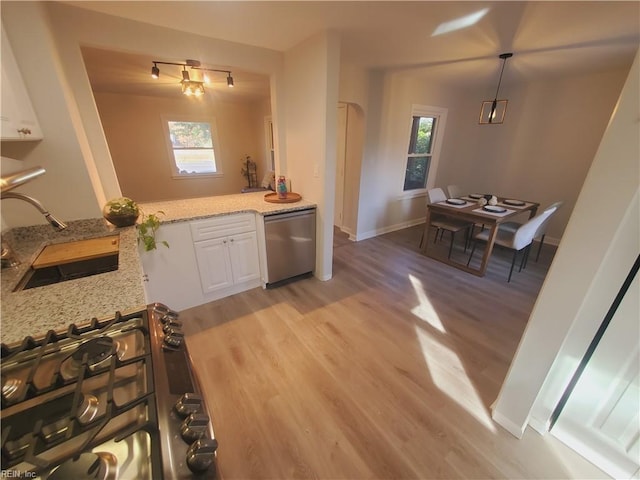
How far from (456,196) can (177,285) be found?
4303mm

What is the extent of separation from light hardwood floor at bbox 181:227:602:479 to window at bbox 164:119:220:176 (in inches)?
177

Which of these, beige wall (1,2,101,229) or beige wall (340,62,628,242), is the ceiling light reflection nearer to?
beige wall (340,62,628,242)

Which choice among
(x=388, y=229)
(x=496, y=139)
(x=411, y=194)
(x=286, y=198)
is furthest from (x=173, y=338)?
(x=496, y=139)

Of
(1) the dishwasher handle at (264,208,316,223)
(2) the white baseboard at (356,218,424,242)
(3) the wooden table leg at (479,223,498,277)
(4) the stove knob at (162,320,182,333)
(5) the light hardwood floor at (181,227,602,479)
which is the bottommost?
(5) the light hardwood floor at (181,227,602,479)

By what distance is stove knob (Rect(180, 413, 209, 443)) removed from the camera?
22.7 inches

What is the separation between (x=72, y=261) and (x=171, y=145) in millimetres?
4930

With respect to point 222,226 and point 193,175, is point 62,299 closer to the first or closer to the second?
point 222,226

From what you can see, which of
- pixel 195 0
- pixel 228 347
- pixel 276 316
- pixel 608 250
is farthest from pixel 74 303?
pixel 608 250

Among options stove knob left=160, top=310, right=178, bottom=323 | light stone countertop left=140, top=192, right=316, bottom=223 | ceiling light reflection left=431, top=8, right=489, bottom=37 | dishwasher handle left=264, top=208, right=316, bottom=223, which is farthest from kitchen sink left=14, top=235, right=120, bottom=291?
ceiling light reflection left=431, top=8, right=489, bottom=37

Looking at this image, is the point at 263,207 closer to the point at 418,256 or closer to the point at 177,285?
the point at 177,285

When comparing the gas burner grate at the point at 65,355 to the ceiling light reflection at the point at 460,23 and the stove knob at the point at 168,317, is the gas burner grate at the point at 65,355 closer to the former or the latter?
the stove knob at the point at 168,317

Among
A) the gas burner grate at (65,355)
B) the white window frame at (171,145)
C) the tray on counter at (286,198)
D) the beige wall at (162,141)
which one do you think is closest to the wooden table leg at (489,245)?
the tray on counter at (286,198)

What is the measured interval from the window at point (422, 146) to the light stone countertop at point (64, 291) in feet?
13.8

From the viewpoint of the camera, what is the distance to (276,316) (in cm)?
236
